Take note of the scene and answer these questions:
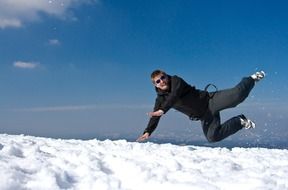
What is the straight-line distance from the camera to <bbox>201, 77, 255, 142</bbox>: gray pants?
904 cm

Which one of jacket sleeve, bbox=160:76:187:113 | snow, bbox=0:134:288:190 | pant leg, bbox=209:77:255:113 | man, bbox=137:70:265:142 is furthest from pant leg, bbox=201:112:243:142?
snow, bbox=0:134:288:190

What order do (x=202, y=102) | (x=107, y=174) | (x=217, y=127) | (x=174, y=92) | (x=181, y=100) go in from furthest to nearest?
(x=217, y=127)
(x=202, y=102)
(x=181, y=100)
(x=174, y=92)
(x=107, y=174)

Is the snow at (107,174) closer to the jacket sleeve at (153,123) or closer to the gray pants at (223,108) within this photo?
the jacket sleeve at (153,123)

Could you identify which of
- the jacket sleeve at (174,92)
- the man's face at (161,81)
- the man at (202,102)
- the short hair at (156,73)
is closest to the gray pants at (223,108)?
the man at (202,102)

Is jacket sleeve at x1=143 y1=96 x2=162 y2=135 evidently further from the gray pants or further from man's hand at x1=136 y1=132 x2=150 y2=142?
the gray pants

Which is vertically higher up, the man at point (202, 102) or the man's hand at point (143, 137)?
the man at point (202, 102)

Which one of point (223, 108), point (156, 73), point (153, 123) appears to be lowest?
point (153, 123)

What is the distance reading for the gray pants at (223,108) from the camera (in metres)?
9.04

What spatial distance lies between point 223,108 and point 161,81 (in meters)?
1.49

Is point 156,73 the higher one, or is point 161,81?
point 156,73

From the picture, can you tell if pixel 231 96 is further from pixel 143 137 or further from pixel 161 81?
pixel 143 137

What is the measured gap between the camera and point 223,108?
362 inches

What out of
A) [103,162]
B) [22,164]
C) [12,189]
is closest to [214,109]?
[103,162]

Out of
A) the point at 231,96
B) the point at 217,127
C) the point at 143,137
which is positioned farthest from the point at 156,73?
the point at 217,127
